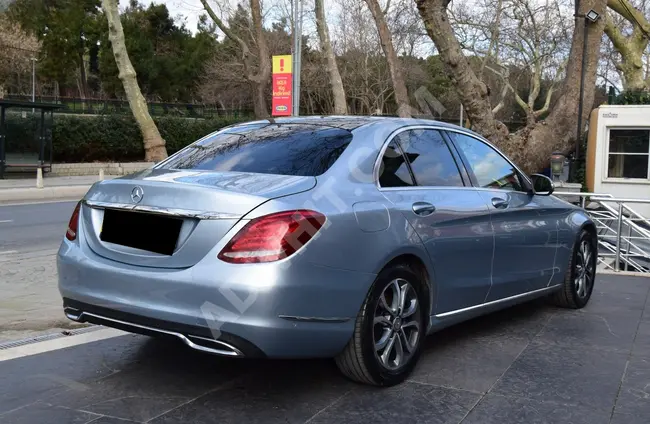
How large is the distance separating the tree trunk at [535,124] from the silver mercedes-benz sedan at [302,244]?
28.6 ft

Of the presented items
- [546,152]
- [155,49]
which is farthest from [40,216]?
[155,49]

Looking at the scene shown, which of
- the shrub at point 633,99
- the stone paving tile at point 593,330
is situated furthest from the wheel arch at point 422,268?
the shrub at point 633,99

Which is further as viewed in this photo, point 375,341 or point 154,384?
point 154,384

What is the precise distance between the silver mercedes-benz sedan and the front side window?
4 cm

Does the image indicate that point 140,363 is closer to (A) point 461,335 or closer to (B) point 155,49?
(A) point 461,335

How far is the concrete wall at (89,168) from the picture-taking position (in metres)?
27.8

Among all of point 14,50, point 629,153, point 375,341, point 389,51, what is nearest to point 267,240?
point 375,341

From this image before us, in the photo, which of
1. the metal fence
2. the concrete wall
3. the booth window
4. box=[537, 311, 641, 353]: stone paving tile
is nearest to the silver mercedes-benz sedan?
box=[537, 311, 641, 353]: stone paving tile

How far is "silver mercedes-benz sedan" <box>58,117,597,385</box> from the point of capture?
3480mm

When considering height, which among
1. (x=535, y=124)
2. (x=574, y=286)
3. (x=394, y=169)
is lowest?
(x=574, y=286)

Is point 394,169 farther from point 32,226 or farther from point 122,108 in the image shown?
point 122,108

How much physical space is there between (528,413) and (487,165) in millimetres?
2156

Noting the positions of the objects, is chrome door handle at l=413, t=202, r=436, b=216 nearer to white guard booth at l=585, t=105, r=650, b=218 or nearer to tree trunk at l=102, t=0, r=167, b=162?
white guard booth at l=585, t=105, r=650, b=218

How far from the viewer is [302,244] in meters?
3.52
